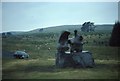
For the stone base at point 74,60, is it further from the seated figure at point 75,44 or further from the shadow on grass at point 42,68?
the seated figure at point 75,44

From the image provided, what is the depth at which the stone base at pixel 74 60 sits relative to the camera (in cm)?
2431

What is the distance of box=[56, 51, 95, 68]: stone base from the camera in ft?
79.8

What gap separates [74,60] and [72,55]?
470mm

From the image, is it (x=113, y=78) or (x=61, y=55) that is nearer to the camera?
(x=113, y=78)

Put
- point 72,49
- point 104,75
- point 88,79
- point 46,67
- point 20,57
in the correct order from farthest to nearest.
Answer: point 20,57
point 72,49
point 46,67
point 104,75
point 88,79

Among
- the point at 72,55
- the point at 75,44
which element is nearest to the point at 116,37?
→ the point at 75,44

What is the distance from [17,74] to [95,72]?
548cm

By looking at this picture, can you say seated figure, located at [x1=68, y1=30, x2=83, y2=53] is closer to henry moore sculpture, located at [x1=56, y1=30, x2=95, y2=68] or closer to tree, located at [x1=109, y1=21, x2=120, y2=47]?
henry moore sculpture, located at [x1=56, y1=30, x2=95, y2=68]

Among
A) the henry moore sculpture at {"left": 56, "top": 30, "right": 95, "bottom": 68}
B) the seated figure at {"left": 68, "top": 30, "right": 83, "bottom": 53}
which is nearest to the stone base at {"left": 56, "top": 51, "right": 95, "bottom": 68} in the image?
the henry moore sculpture at {"left": 56, "top": 30, "right": 95, "bottom": 68}

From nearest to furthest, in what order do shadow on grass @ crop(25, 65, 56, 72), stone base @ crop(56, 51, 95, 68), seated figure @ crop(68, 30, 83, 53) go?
shadow on grass @ crop(25, 65, 56, 72) → stone base @ crop(56, 51, 95, 68) → seated figure @ crop(68, 30, 83, 53)

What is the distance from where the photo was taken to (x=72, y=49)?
84.4 ft

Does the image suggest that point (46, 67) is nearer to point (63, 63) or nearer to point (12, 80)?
point (63, 63)

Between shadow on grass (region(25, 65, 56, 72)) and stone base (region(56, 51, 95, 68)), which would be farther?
stone base (region(56, 51, 95, 68))

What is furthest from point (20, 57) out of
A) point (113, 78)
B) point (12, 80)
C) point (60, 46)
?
Answer: point (113, 78)
